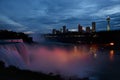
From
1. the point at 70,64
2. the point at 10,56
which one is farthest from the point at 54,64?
the point at 10,56

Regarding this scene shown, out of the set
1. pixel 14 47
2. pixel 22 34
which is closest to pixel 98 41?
pixel 22 34

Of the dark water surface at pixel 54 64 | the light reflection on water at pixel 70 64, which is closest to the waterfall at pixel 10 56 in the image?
the dark water surface at pixel 54 64

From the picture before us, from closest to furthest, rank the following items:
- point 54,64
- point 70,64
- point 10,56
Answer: point 10,56 < point 54,64 < point 70,64

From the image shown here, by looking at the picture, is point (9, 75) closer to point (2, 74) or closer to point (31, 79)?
point (2, 74)

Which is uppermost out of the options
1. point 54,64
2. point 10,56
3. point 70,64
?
point 10,56

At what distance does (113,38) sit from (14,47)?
150m

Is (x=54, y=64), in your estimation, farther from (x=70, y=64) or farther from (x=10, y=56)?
(x=10, y=56)

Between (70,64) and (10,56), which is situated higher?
(10,56)

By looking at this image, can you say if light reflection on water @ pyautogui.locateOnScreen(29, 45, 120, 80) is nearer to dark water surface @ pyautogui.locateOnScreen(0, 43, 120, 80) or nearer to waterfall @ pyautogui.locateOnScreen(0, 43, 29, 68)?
dark water surface @ pyautogui.locateOnScreen(0, 43, 120, 80)

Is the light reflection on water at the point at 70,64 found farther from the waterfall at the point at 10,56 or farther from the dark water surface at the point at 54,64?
the waterfall at the point at 10,56

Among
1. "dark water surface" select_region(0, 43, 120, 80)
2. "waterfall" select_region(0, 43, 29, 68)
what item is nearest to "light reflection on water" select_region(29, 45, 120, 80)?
"dark water surface" select_region(0, 43, 120, 80)

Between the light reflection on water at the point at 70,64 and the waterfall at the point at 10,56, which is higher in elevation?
the waterfall at the point at 10,56

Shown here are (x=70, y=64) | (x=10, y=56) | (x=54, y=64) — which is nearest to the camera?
(x=10, y=56)

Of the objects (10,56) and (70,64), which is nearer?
(10,56)
